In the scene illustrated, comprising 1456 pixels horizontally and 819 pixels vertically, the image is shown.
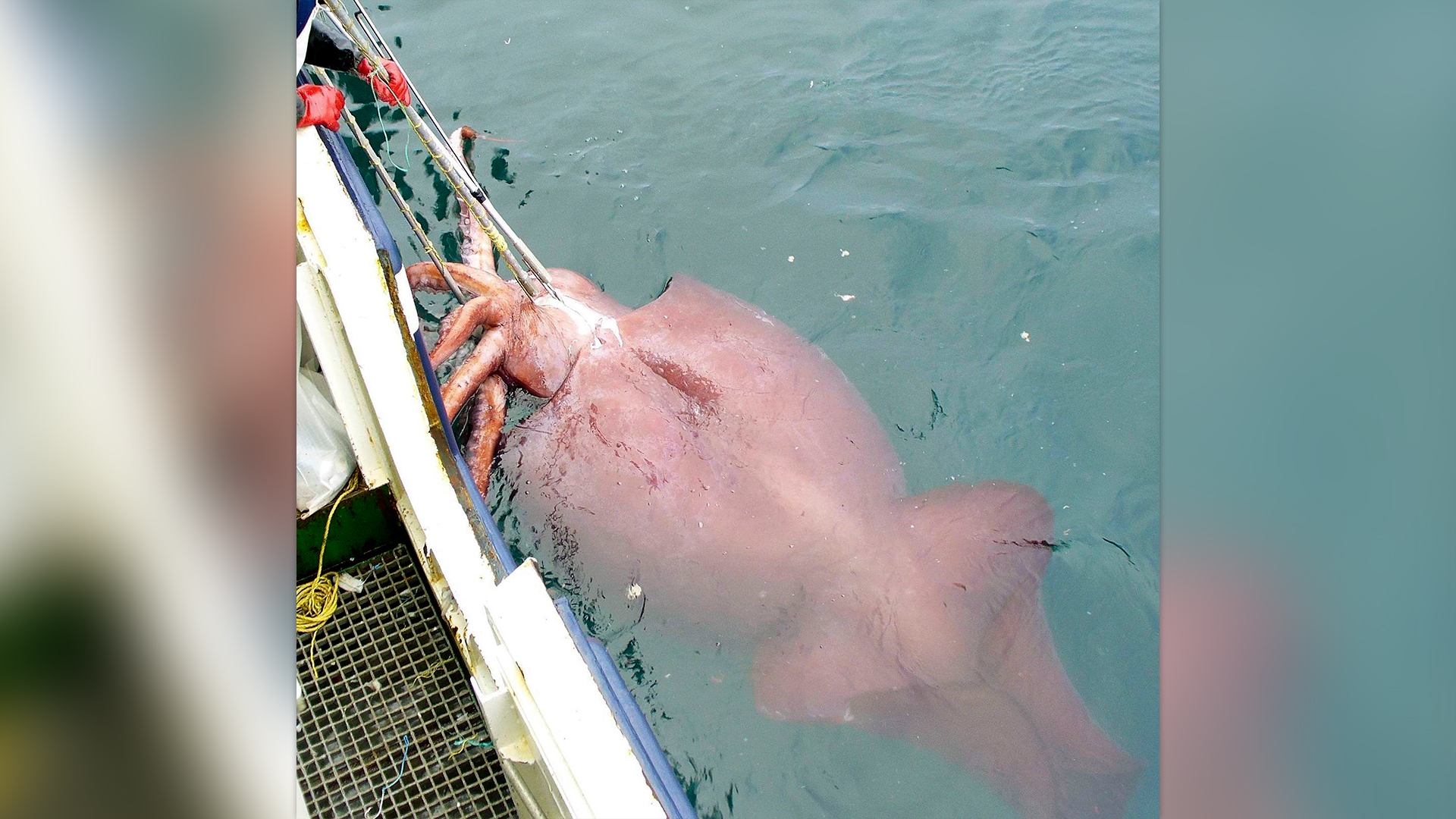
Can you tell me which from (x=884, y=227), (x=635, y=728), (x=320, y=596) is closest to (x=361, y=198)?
(x=320, y=596)

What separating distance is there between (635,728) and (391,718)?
117 cm

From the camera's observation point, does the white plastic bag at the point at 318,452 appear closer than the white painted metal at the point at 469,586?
No

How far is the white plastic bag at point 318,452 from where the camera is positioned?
381 cm

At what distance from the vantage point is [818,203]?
264 inches

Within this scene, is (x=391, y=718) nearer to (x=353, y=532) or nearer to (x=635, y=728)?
(x=353, y=532)

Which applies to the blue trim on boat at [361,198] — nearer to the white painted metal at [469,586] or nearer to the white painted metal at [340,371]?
the white painted metal at [469,586]

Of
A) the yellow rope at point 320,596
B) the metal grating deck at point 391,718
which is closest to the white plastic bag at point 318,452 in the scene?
the yellow rope at point 320,596

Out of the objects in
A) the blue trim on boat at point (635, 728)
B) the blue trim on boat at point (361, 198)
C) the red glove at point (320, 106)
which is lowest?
the blue trim on boat at point (635, 728)

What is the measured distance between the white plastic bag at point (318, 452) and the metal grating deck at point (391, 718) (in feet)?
1.44

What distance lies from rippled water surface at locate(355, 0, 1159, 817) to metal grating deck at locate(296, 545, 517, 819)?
1078 mm

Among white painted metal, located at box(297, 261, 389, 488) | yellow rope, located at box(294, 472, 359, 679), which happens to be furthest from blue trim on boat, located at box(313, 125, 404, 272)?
yellow rope, located at box(294, 472, 359, 679)
